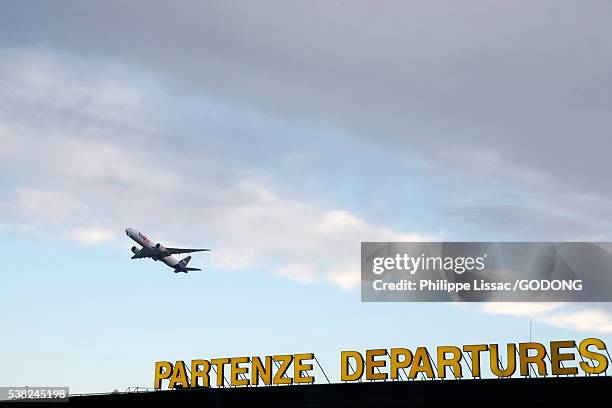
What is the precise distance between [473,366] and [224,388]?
2509 centimetres

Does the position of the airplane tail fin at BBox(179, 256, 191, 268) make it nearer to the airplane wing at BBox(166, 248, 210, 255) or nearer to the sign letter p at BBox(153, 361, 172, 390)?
the airplane wing at BBox(166, 248, 210, 255)

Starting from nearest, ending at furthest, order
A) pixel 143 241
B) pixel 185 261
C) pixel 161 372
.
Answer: pixel 161 372, pixel 143 241, pixel 185 261

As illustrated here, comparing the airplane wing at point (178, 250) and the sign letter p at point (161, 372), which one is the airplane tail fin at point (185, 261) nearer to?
the airplane wing at point (178, 250)

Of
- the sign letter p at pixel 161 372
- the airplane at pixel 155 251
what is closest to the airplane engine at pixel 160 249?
the airplane at pixel 155 251

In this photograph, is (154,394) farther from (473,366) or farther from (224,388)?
(473,366)

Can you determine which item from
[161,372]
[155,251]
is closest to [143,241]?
[155,251]

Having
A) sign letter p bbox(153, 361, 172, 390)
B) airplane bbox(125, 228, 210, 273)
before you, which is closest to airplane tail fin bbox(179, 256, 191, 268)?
airplane bbox(125, 228, 210, 273)

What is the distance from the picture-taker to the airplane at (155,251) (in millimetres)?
146000

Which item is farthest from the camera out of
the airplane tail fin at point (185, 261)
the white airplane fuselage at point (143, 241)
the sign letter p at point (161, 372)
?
the airplane tail fin at point (185, 261)

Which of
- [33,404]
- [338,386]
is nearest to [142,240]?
[33,404]

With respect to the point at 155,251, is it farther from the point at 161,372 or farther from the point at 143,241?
the point at 161,372

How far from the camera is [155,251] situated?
493 feet

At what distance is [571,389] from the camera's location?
77.0m

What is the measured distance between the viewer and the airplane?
146000 mm
